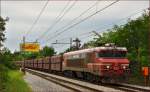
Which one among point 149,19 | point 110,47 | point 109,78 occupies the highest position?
point 149,19

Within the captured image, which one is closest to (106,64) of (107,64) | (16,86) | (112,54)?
(107,64)

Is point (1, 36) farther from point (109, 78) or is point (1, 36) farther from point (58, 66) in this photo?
point (109, 78)

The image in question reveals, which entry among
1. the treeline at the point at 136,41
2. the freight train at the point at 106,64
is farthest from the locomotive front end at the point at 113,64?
the treeline at the point at 136,41

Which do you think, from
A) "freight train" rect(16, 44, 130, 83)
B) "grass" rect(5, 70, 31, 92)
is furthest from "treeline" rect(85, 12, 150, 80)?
"grass" rect(5, 70, 31, 92)

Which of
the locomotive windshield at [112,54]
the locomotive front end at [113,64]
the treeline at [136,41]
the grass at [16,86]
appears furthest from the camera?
the treeline at [136,41]

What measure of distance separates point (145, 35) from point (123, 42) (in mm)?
4458

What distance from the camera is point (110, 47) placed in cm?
3500

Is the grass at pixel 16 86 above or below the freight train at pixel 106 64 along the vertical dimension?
below

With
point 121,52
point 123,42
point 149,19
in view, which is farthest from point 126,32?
point 121,52

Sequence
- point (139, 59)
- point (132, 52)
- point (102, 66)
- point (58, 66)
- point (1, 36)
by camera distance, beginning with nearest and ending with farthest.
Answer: point (102, 66) → point (139, 59) → point (132, 52) → point (1, 36) → point (58, 66)

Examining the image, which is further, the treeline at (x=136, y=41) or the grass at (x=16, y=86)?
the treeline at (x=136, y=41)

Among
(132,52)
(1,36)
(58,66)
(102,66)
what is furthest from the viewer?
(58,66)

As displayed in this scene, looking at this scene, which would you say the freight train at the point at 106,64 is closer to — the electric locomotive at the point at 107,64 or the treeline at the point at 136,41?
the electric locomotive at the point at 107,64

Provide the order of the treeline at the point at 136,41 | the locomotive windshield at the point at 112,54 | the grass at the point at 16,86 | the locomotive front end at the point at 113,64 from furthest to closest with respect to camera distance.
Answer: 1. the treeline at the point at 136,41
2. the locomotive windshield at the point at 112,54
3. the locomotive front end at the point at 113,64
4. the grass at the point at 16,86
